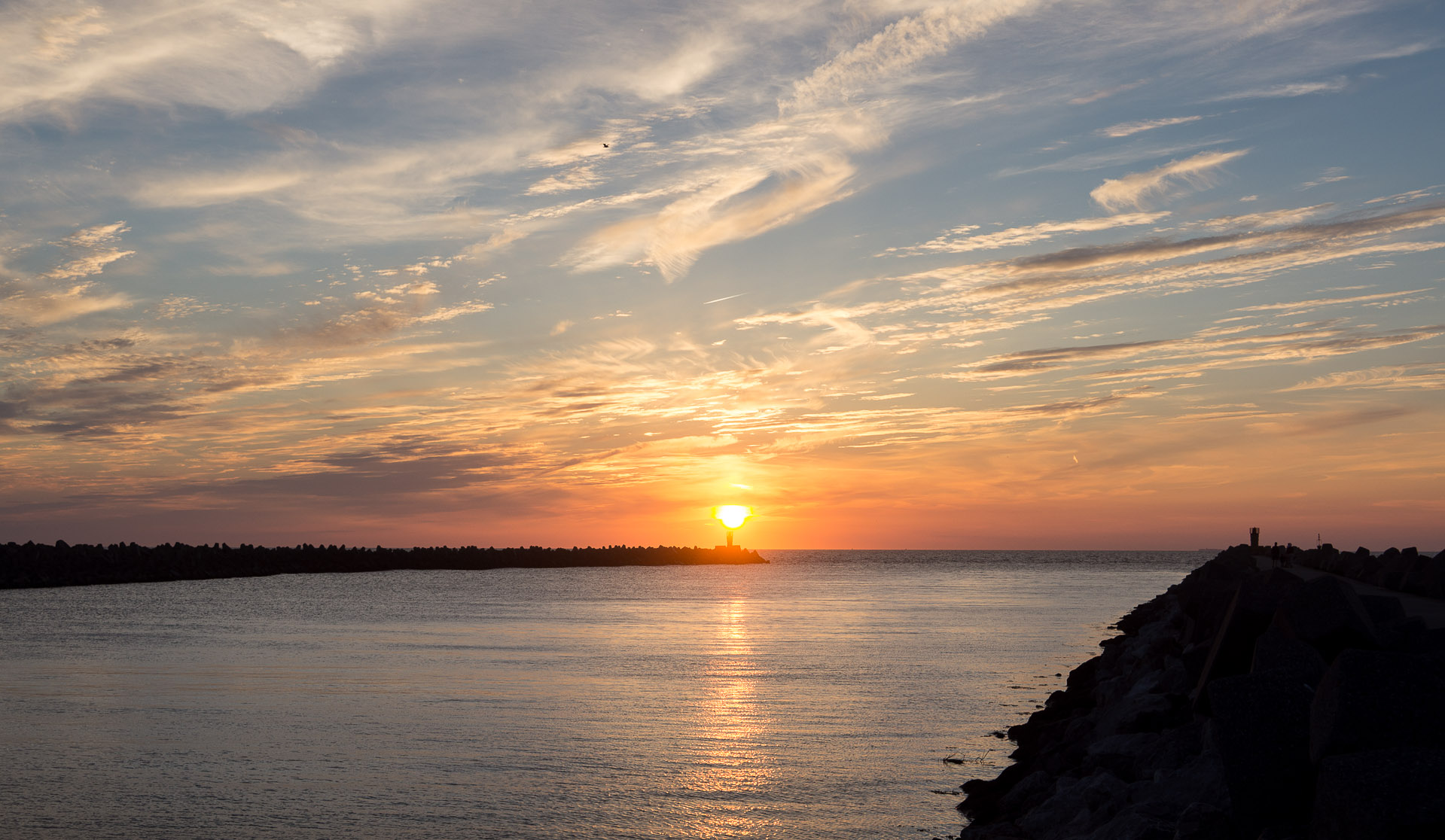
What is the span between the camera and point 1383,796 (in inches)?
245

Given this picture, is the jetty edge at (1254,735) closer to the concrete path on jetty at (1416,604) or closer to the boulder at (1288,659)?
the boulder at (1288,659)

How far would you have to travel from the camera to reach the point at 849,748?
1788cm

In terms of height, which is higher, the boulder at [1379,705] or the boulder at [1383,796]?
the boulder at [1379,705]

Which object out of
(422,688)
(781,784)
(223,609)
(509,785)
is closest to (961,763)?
(781,784)

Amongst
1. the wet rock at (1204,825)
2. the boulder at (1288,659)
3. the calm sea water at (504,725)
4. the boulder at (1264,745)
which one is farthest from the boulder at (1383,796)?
the calm sea water at (504,725)

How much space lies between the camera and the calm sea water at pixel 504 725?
13.6 m

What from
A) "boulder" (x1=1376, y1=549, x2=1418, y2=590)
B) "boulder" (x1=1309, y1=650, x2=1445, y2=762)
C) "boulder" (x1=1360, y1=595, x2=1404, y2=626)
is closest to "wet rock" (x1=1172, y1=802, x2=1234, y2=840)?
"boulder" (x1=1309, y1=650, x2=1445, y2=762)

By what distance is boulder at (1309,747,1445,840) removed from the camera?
6.05m

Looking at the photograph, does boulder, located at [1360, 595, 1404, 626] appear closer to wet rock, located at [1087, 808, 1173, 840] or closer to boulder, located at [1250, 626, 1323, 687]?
boulder, located at [1250, 626, 1323, 687]

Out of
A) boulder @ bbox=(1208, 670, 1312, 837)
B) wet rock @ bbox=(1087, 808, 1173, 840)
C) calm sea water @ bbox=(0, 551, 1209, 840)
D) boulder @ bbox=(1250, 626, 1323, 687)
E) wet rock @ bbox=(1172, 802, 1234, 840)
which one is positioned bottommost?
calm sea water @ bbox=(0, 551, 1209, 840)

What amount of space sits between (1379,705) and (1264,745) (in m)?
0.88

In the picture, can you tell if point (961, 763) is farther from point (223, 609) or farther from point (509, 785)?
point (223, 609)

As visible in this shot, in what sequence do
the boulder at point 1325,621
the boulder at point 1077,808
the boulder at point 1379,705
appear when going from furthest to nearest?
the boulder at point 1325,621 < the boulder at point 1077,808 < the boulder at point 1379,705

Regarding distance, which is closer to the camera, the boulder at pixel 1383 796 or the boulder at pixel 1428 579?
the boulder at pixel 1383 796
